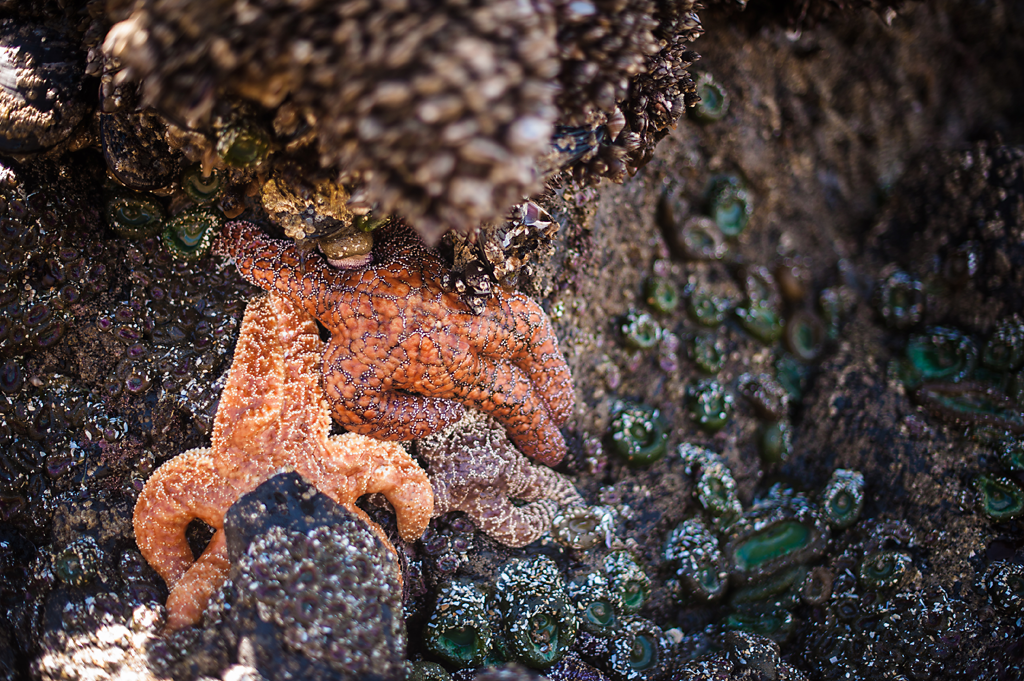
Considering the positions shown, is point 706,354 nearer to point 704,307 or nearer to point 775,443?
point 704,307

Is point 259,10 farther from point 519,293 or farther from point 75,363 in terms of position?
point 75,363

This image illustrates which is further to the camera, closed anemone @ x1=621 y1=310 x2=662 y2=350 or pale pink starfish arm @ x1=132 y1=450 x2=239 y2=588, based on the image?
closed anemone @ x1=621 y1=310 x2=662 y2=350

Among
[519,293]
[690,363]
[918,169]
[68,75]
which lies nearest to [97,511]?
[68,75]

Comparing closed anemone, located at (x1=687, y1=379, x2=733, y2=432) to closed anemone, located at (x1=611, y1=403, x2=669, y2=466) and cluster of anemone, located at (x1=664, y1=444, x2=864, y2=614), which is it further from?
closed anemone, located at (x1=611, y1=403, x2=669, y2=466)

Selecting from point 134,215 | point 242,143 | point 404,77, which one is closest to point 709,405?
point 404,77

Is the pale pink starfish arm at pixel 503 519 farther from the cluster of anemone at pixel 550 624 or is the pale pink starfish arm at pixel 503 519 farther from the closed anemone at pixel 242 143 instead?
the closed anemone at pixel 242 143

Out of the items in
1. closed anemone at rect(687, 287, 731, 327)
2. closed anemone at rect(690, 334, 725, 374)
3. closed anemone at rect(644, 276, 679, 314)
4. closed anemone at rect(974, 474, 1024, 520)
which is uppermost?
closed anemone at rect(644, 276, 679, 314)

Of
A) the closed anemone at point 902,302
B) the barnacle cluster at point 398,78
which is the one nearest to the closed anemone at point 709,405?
the closed anemone at point 902,302

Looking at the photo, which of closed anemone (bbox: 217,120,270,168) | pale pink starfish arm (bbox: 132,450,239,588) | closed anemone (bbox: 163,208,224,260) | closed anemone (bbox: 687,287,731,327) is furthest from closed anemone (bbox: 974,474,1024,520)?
closed anemone (bbox: 163,208,224,260)

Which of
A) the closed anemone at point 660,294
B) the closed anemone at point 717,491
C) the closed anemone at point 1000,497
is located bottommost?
the closed anemone at point 717,491
